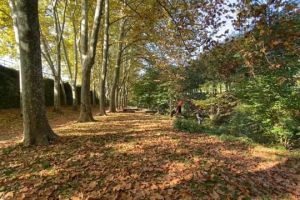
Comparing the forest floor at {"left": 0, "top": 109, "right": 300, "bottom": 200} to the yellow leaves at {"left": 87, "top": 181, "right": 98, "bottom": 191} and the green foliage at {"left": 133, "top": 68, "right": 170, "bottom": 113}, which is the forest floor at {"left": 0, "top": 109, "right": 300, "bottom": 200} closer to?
the yellow leaves at {"left": 87, "top": 181, "right": 98, "bottom": 191}

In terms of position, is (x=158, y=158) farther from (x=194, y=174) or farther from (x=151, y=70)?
(x=151, y=70)

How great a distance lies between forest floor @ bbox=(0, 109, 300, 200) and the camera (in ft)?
13.7

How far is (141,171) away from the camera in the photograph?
4.92m

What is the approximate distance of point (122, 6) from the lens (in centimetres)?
1680

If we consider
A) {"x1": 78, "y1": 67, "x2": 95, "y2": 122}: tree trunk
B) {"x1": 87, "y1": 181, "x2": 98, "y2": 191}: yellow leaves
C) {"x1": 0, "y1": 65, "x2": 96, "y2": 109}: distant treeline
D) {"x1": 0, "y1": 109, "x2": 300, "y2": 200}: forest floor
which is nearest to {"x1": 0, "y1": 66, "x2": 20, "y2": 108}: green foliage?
{"x1": 0, "y1": 65, "x2": 96, "y2": 109}: distant treeline

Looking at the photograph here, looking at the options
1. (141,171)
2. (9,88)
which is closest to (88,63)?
(141,171)

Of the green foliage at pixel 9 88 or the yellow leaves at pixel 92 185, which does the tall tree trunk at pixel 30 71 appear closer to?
the yellow leaves at pixel 92 185

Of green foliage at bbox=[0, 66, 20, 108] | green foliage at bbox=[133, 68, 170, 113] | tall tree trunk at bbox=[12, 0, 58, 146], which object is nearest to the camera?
tall tree trunk at bbox=[12, 0, 58, 146]

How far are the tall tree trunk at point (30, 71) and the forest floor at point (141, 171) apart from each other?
494 mm

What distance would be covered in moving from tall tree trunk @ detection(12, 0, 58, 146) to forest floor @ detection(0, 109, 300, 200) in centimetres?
49

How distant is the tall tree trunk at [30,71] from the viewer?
243 inches

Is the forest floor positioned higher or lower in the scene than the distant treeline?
lower

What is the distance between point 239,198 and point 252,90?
33.7ft

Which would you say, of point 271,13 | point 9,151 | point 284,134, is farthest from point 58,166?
point 284,134
